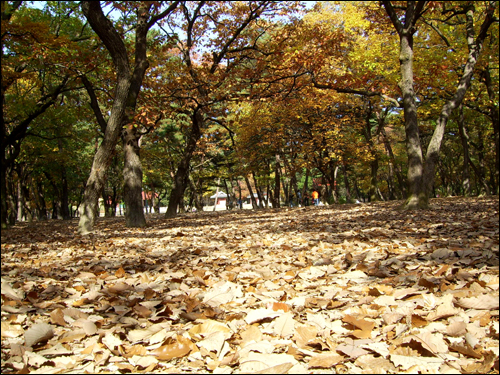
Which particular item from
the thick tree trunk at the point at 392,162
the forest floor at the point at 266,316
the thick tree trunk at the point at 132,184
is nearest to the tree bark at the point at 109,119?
the thick tree trunk at the point at 132,184

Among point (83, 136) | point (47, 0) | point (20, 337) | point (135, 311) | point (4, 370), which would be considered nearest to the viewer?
point (4, 370)

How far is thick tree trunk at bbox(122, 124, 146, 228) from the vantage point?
29.3 ft

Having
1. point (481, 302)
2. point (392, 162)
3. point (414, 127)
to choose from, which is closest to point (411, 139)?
point (414, 127)

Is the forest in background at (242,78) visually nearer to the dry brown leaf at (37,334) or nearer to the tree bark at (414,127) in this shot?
the tree bark at (414,127)

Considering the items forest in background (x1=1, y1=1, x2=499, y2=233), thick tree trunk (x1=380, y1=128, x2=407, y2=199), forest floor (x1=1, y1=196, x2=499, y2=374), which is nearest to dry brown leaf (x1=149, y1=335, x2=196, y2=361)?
forest floor (x1=1, y1=196, x2=499, y2=374)

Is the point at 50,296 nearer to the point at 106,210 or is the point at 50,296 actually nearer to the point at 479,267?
the point at 479,267

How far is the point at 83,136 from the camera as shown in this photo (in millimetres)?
21797

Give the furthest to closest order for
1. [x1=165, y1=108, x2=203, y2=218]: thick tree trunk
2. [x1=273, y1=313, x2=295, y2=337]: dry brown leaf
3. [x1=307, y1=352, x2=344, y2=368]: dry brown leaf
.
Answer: [x1=165, y1=108, x2=203, y2=218]: thick tree trunk
[x1=273, y1=313, x2=295, y2=337]: dry brown leaf
[x1=307, y1=352, x2=344, y2=368]: dry brown leaf

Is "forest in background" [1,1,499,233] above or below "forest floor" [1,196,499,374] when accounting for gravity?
above

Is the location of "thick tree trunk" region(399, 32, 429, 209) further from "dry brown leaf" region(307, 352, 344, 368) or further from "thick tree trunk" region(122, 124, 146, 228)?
"dry brown leaf" region(307, 352, 344, 368)

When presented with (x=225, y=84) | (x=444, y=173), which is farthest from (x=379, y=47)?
(x=444, y=173)

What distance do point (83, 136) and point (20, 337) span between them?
22.6m

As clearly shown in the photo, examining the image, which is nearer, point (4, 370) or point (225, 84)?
point (4, 370)

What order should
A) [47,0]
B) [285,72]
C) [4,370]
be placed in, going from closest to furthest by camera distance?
[4,370] < [285,72] < [47,0]
